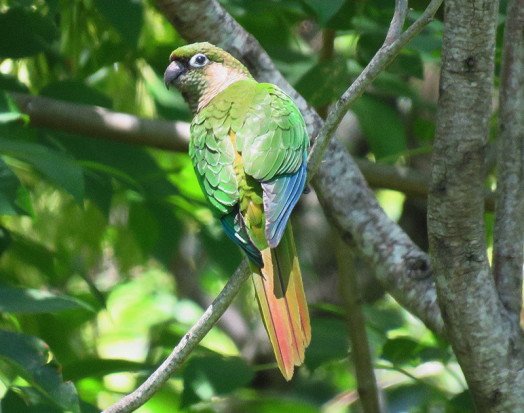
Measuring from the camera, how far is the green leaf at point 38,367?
71.5 inches

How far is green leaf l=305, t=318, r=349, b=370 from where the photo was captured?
2367mm

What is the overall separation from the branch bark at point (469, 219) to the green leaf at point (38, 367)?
2.81 ft

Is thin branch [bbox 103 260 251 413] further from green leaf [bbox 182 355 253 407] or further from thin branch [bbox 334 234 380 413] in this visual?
thin branch [bbox 334 234 380 413]

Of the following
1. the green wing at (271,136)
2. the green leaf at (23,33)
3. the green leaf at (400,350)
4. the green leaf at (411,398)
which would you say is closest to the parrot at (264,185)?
the green wing at (271,136)

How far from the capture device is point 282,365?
1754 mm

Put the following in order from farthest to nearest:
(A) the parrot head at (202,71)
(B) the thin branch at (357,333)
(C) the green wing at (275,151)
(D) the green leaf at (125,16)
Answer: (B) the thin branch at (357,333) < (A) the parrot head at (202,71) < (D) the green leaf at (125,16) < (C) the green wing at (275,151)

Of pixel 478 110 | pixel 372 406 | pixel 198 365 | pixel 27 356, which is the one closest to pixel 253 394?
pixel 372 406

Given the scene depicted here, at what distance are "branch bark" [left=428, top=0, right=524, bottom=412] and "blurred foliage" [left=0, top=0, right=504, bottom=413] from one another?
1.38 ft

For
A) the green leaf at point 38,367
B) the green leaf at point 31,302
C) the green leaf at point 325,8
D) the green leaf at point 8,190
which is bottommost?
the green leaf at point 38,367

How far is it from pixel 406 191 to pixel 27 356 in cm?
144

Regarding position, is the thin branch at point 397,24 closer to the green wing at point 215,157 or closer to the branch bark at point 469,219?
the branch bark at point 469,219

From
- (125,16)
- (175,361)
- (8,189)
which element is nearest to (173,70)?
(125,16)

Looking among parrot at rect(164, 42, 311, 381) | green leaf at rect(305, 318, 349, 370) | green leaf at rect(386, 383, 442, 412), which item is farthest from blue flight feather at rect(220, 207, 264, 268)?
green leaf at rect(386, 383, 442, 412)

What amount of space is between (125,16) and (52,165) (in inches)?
23.0
